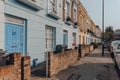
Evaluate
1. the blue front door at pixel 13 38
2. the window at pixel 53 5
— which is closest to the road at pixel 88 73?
the blue front door at pixel 13 38

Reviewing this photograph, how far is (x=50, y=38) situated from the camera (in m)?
16.6

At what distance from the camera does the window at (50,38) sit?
1600 cm

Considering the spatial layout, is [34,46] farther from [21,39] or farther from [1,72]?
[1,72]

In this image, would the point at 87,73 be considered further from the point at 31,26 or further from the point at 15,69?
the point at 15,69

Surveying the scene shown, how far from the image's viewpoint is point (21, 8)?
1096cm

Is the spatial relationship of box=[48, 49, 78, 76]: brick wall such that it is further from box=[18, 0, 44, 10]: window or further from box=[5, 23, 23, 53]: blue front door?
box=[18, 0, 44, 10]: window

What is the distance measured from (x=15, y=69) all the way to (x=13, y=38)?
151 inches

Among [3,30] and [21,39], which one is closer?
[3,30]

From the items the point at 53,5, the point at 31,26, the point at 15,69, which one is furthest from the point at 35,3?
the point at 15,69

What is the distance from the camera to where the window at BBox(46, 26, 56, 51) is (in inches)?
630

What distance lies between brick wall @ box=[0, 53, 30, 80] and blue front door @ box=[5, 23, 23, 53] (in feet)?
8.50

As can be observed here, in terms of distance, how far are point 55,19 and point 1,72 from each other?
38.5 ft

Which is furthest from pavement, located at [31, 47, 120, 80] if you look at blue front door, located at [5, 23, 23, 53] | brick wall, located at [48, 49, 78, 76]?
blue front door, located at [5, 23, 23, 53]

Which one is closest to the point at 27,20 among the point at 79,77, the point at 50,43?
the point at 79,77
